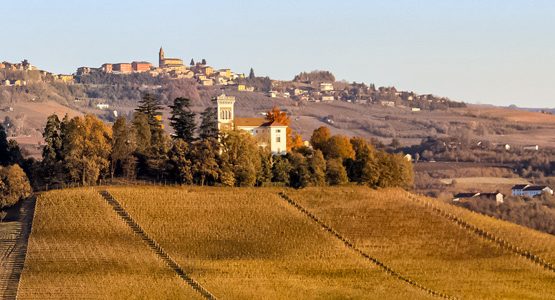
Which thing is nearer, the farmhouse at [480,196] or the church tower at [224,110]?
the church tower at [224,110]

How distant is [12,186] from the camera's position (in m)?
91.9

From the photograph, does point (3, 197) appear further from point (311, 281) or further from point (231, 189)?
point (311, 281)

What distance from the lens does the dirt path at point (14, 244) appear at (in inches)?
3073

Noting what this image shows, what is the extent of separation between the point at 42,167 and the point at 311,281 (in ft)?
81.9

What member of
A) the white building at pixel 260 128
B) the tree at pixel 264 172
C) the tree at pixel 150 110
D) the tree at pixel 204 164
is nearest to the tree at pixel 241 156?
the tree at pixel 264 172

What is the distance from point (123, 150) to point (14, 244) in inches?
687

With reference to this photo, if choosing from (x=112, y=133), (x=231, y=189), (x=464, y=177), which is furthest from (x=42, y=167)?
(x=464, y=177)

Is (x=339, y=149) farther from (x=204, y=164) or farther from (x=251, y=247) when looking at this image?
(x=251, y=247)

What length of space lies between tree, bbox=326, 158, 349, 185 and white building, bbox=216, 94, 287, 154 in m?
7.38

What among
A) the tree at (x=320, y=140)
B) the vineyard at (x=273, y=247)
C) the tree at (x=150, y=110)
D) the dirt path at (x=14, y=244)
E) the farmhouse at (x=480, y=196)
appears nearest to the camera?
the dirt path at (x=14, y=244)

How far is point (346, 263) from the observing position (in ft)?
281

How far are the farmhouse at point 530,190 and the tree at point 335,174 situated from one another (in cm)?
5140

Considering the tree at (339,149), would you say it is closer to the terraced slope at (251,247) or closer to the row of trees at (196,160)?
the row of trees at (196,160)

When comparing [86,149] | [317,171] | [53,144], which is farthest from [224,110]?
[53,144]
